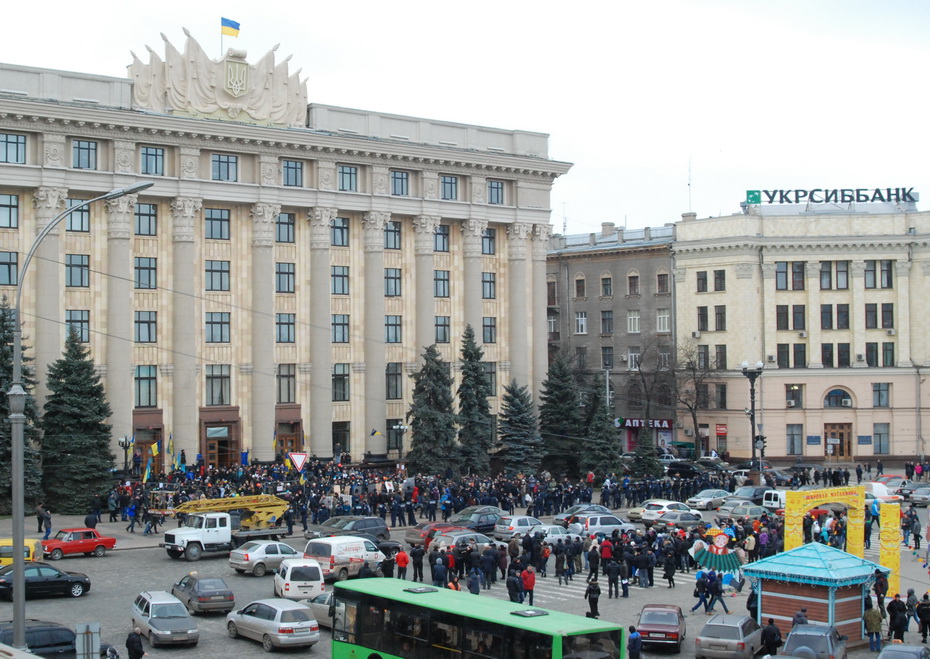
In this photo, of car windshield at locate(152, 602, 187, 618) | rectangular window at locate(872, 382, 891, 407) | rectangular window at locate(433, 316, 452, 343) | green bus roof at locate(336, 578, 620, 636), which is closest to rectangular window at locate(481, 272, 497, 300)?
rectangular window at locate(433, 316, 452, 343)

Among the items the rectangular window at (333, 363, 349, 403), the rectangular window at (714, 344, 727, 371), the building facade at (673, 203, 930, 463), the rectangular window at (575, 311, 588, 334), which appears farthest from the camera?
the rectangular window at (575, 311, 588, 334)

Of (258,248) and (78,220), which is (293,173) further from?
(78,220)

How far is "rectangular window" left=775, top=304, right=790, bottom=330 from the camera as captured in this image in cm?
7569

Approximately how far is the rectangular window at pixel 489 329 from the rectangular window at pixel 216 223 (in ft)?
53.5

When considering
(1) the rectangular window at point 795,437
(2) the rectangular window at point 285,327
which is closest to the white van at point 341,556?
(2) the rectangular window at point 285,327

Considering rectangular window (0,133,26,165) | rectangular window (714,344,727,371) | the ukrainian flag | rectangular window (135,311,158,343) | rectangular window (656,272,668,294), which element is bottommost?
rectangular window (714,344,727,371)

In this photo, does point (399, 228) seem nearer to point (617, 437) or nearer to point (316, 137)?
point (316, 137)

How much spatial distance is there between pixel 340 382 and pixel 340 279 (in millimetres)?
5438

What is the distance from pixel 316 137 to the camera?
59.5 m

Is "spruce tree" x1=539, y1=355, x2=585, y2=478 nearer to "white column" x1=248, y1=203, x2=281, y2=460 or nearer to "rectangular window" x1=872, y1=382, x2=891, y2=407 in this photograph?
"white column" x1=248, y1=203, x2=281, y2=460

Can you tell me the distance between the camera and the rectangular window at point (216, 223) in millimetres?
58281

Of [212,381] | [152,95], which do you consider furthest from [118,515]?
[152,95]

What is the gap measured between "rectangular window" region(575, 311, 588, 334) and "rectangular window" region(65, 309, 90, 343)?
38.0 m

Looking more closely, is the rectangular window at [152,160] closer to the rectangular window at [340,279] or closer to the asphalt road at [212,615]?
the rectangular window at [340,279]
